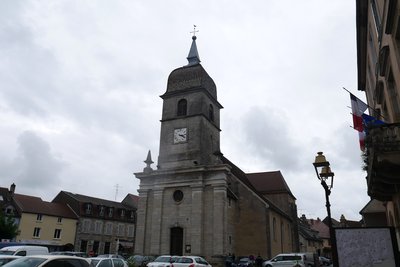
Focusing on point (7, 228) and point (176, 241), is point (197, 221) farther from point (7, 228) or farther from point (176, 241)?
point (7, 228)

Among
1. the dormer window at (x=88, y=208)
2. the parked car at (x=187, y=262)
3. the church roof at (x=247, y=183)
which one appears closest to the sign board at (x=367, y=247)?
the parked car at (x=187, y=262)

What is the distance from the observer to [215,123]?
36375 mm

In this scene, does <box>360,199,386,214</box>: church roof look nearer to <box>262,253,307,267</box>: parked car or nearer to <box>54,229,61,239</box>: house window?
<box>262,253,307,267</box>: parked car

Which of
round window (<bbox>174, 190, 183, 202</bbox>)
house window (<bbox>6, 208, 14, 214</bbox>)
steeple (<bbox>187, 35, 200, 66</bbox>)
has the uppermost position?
steeple (<bbox>187, 35, 200, 66</bbox>)

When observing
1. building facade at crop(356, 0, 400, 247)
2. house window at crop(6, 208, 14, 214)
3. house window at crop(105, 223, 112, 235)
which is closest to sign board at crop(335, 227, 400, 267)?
building facade at crop(356, 0, 400, 247)

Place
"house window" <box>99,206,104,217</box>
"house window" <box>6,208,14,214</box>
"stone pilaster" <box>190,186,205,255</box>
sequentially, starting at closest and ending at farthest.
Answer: "stone pilaster" <box>190,186,205,255</box>
"house window" <box>6,208,14,214</box>
"house window" <box>99,206,104,217</box>

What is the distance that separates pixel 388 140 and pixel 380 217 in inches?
622

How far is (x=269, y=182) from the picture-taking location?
167 ft

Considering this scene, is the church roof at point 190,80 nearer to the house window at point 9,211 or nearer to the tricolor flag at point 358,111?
the tricolor flag at point 358,111

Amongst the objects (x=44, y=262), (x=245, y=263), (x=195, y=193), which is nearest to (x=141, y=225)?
(x=195, y=193)

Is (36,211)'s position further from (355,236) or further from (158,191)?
(355,236)

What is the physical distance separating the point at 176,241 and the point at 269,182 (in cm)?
2402

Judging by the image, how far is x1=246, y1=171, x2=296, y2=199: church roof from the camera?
162ft

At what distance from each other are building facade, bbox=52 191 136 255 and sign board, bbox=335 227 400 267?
43.3m
